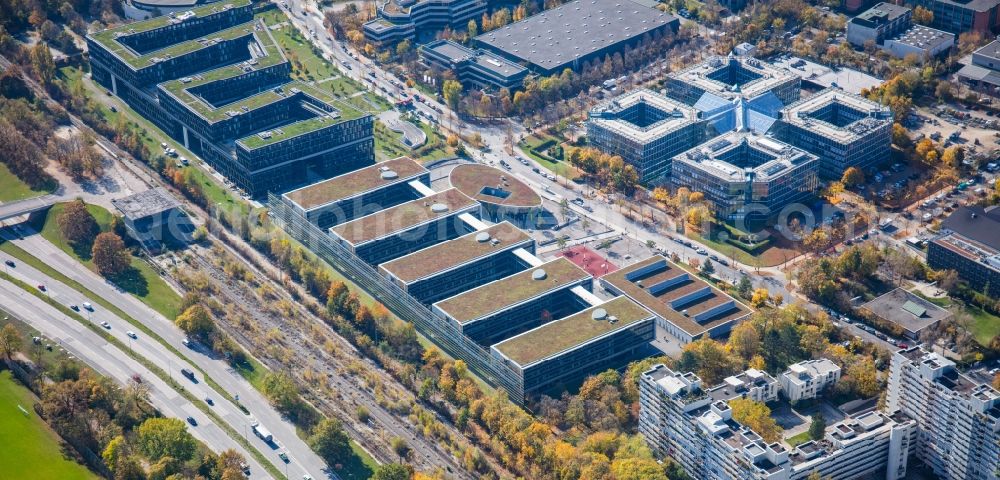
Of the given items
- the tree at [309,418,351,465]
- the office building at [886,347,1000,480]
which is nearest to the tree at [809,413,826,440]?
the office building at [886,347,1000,480]

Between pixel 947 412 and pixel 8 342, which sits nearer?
pixel 947 412

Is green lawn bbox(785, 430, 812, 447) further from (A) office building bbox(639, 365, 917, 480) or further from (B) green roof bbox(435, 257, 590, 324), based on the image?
(B) green roof bbox(435, 257, 590, 324)

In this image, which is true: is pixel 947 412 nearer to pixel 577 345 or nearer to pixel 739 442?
pixel 739 442

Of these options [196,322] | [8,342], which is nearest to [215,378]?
[196,322]

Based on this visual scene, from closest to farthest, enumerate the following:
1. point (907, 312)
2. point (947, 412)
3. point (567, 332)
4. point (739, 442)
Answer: point (739, 442) < point (947, 412) < point (567, 332) < point (907, 312)

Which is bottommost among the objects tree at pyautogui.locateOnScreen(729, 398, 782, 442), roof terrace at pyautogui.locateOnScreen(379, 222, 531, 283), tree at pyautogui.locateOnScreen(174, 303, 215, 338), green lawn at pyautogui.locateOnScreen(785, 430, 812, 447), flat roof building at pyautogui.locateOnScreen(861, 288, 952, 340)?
green lawn at pyautogui.locateOnScreen(785, 430, 812, 447)

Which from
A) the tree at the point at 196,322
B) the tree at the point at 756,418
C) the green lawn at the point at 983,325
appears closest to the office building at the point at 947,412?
the tree at the point at 756,418

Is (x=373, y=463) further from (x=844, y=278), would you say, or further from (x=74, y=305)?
(x=844, y=278)
